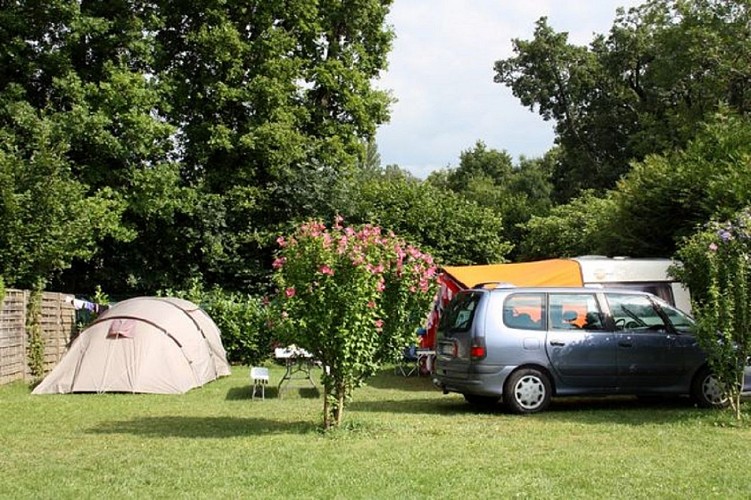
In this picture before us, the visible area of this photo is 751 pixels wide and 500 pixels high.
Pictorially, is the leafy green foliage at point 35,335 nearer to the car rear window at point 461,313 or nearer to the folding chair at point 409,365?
the folding chair at point 409,365

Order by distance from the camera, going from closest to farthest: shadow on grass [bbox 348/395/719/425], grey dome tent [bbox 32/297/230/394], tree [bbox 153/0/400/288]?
shadow on grass [bbox 348/395/719/425] < grey dome tent [bbox 32/297/230/394] < tree [bbox 153/0/400/288]

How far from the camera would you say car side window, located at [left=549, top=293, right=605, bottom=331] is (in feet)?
37.0

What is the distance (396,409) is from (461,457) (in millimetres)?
4052

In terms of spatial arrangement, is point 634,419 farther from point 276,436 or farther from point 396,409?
point 276,436

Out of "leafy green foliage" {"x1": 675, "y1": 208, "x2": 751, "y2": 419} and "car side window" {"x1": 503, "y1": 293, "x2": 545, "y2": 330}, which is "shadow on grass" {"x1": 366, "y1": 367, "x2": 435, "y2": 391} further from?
"leafy green foliage" {"x1": 675, "y1": 208, "x2": 751, "y2": 419}

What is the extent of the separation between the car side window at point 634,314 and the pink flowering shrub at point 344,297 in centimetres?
318

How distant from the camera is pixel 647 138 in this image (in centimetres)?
2970

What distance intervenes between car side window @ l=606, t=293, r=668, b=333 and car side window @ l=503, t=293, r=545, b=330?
1044mm

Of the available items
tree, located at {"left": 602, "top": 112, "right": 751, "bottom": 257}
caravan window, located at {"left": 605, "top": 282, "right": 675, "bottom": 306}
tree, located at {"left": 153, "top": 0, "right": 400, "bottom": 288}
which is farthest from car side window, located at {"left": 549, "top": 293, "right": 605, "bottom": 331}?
tree, located at {"left": 153, "top": 0, "right": 400, "bottom": 288}

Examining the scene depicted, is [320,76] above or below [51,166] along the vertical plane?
above

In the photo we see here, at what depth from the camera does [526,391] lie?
430 inches

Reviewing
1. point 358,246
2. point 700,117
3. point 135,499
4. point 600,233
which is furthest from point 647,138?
point 135,499

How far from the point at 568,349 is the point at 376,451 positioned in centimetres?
397

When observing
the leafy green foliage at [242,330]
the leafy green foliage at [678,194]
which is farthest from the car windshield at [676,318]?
the leafy green foliage at [242,330]
